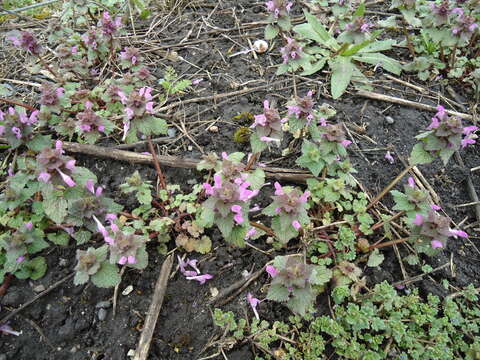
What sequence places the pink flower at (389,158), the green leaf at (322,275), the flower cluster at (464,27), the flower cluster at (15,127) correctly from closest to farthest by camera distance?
the green leaf at (322,275), the flower cluster at (15,127), the pink flower at (389,158), the flower cluster at (464,27)

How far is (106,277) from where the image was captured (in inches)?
77.9

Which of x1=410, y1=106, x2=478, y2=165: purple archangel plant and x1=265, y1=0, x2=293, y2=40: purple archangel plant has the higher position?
x1=265, y1=0, x2=293, y2=40: purple archangel plant

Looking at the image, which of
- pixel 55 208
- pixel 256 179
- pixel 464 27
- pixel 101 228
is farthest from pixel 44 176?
pixel 464 27

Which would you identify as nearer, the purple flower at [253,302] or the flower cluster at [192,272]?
the purple flower at [253,302]

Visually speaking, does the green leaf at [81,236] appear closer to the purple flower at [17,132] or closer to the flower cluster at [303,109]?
the purple flower at [17,132]

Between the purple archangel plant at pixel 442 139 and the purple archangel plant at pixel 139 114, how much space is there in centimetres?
175

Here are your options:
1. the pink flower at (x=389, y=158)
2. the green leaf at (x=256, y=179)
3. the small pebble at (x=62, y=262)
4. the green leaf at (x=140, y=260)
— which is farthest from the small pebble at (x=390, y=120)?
the small pebble at (x=62, y=262)

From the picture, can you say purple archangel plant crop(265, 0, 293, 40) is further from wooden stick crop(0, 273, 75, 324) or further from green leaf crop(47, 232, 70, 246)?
wooden stick crop(0, 273, 75, 324)

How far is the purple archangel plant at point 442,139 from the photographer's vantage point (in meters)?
2.20

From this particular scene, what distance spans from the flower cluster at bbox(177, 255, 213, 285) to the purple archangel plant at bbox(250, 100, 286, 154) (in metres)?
0.87

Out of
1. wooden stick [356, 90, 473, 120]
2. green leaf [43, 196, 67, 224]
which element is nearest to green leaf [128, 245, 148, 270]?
green leaf [43, 196, 67, 224]

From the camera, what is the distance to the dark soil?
2.12m

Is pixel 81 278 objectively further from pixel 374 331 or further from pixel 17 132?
pixel 374 331

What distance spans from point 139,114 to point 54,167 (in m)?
0.63
